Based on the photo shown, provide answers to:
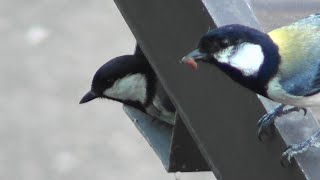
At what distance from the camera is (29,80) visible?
391 cm

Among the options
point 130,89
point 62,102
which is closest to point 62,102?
point 62,102

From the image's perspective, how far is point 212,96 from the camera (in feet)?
4.84

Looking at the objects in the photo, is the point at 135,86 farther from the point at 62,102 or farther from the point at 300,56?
the point at 62,102

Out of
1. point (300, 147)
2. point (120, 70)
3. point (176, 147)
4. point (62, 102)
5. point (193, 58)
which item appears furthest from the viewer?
point (62, 102)

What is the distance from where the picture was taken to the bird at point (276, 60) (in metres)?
1.46

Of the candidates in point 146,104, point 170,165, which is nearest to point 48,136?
point 146,104

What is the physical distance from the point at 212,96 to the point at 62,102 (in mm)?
2407

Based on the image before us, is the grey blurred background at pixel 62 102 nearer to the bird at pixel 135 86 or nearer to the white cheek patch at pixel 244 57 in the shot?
the bird at pixel 135 86

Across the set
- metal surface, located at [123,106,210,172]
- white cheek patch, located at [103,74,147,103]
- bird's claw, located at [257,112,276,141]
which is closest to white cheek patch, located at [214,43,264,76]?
bird's claw, located at [257,112,276,141]

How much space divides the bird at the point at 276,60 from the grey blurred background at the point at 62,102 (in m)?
2.00

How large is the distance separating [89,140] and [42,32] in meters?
0.66

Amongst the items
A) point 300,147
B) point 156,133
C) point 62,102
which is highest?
point 300,147

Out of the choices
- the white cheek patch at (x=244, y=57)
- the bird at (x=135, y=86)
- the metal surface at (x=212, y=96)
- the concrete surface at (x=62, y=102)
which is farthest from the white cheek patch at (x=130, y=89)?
the concrete surface at (x=62, y=102)

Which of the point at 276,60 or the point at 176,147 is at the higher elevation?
Result: the point at 276,60
